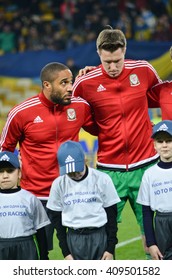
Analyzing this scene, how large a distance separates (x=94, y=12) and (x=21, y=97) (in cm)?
387

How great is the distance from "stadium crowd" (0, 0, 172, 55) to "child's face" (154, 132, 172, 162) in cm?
1472

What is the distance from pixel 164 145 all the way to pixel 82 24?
53.9 ft

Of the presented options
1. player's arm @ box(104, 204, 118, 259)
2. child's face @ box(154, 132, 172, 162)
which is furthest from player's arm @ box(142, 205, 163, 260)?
child's face @ box(154, 132, 172, 162)

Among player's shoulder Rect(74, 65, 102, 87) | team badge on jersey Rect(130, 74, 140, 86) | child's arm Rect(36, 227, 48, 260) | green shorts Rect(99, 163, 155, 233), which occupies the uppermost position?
player's shoulder Rect(74, 65, 102, 87)

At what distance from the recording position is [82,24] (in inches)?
875

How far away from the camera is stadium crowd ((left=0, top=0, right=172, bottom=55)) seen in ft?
70.2

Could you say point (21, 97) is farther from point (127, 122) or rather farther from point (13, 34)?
point (127, 122)

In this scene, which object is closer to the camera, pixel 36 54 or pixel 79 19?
pixel 36 54

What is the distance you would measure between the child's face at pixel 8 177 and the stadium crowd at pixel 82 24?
49.0 ft

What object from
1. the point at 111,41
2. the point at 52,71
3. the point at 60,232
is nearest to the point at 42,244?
the point at 60,232

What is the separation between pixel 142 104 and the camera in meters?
6.91

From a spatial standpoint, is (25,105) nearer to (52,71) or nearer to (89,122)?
(52,71)

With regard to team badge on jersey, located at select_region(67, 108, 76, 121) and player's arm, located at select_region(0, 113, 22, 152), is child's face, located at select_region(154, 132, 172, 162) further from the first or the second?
player's arm, located at select_region(0, 113, 22, 152)
